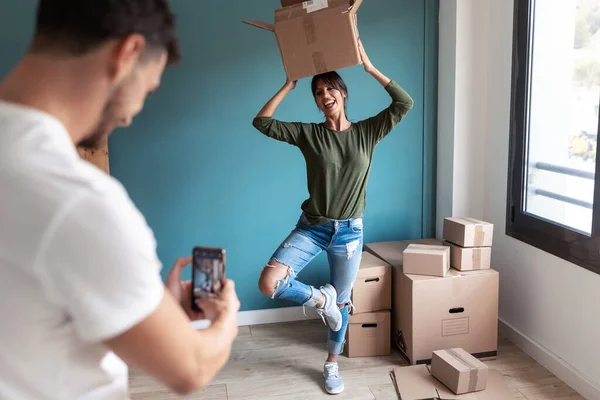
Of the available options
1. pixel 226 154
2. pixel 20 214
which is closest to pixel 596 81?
pixel 226 154

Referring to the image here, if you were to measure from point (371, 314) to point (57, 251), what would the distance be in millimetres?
2546

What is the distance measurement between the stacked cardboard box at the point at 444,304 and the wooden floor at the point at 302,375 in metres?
0.15

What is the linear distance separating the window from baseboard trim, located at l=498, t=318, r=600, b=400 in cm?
51

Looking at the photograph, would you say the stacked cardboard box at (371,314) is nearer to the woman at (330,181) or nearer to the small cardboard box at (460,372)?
the woman at (330,181)

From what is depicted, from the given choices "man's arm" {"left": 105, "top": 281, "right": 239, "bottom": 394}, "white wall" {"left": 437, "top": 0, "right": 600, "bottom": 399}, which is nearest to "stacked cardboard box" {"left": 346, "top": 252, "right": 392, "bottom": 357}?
"white wall" {"left": 437, "top": 0, "right": 600, "bottom": 399}

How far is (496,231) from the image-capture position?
3.27m

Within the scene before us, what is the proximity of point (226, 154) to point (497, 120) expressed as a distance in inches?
61.7

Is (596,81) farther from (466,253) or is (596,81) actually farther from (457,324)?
(457,324)

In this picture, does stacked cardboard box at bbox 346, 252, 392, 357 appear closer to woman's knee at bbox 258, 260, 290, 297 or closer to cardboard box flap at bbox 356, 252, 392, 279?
cardboard box flap at bbox 356, 252, 392, 279

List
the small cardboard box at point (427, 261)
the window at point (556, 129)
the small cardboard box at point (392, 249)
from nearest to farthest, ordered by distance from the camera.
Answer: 1. the window at point (556, 129)
2. the small cardboard box at point (427, 261)
3. the small cardboard box at point (392, 249)

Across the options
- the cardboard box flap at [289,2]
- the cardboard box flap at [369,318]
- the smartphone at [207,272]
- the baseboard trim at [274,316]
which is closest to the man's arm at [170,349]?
the smartphone at [207,272]

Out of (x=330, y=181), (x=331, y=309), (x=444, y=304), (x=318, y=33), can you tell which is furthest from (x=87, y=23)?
(x=444, y=304)

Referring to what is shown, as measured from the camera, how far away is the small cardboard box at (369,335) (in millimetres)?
2979

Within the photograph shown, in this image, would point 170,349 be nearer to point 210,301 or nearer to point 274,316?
point 210,301
